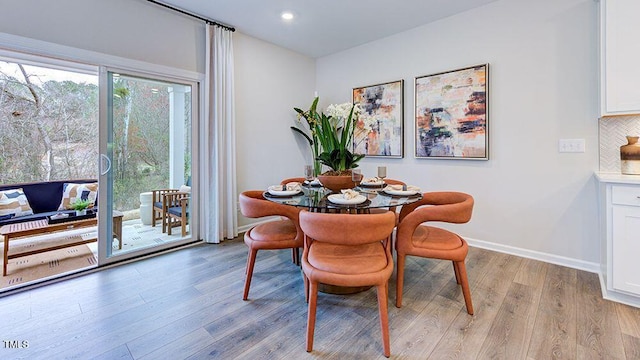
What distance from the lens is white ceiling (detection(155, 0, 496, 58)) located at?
2951 mm

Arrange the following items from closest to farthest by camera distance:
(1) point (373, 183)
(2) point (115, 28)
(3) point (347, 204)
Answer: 1. (3) point (347, 204)
2. (1) point (373, 183)
3. (2) point (115, 28)

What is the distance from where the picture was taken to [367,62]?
13.3 feet

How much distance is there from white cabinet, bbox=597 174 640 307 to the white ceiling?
2.27 metres

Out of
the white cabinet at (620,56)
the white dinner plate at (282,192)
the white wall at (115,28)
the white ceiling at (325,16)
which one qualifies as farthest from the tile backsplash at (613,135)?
the white wall at (115,28)

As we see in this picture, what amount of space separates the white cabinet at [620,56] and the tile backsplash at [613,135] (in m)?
0.34

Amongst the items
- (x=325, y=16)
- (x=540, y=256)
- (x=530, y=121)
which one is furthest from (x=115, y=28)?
(x=540, y=256)

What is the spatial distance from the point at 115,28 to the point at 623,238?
4679 mm

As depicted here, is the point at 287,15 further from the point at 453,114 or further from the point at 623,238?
the point at 623,238

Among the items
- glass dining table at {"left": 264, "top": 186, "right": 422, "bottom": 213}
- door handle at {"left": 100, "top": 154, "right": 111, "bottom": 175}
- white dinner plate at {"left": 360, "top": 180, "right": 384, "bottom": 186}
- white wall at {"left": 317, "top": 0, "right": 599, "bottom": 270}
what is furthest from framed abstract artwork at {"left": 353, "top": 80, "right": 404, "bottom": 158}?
door handle at {"left": 100, "top": 154, "right": 111, "bottom": 175}

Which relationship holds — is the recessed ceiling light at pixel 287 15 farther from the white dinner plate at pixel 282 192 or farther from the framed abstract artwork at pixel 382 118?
the white dinner plate at pixel 282 192

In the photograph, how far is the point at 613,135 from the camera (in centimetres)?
240

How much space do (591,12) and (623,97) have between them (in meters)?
0.94

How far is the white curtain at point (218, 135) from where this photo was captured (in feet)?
11.0

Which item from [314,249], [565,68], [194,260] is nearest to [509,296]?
[314,249]
